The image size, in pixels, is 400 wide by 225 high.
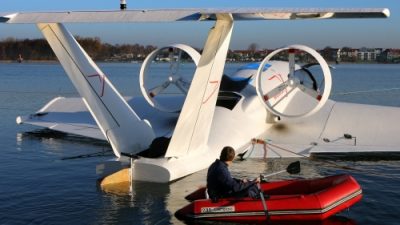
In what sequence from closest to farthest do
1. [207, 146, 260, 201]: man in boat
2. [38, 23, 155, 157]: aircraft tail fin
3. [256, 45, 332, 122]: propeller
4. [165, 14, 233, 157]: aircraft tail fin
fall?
[207, 146, 260, 201]: man in boat → [38, 23, 155, 157]: aircraft tail fin → [165, 14, 233, 157]: aircraft tail fin → [256, 45, 332, 122]: propeller

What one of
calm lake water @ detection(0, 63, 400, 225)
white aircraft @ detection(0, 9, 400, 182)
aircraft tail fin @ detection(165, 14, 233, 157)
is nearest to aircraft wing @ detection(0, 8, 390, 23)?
white aircraft @ detection(0, 9, 400, 182)

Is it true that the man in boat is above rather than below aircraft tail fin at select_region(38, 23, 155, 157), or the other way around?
below

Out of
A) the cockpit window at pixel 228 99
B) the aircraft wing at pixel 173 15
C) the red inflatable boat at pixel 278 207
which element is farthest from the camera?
the cockpit window at pixel 228 99

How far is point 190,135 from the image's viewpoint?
944 cm

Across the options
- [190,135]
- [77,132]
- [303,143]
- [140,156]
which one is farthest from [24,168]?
[303,143]

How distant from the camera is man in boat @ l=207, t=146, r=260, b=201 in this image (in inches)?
325

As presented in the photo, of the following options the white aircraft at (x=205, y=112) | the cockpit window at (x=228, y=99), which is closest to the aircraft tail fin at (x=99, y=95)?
the white aircraft at (x=205, y=112)

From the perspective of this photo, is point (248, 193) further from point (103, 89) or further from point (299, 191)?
point (103, 89)

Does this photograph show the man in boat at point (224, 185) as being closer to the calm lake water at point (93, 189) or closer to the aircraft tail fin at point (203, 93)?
the calm lake water at point (93, 189)

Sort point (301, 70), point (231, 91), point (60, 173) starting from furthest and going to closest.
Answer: point (301, 70), point (231, 91), point (60, 173)

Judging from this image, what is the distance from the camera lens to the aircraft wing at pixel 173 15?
7367mm

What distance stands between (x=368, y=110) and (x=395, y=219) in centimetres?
704

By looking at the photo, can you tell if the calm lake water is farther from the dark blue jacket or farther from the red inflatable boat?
the dark blue jacket

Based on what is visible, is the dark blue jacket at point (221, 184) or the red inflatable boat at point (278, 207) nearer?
the red inflatable boat at point (278, 207)
